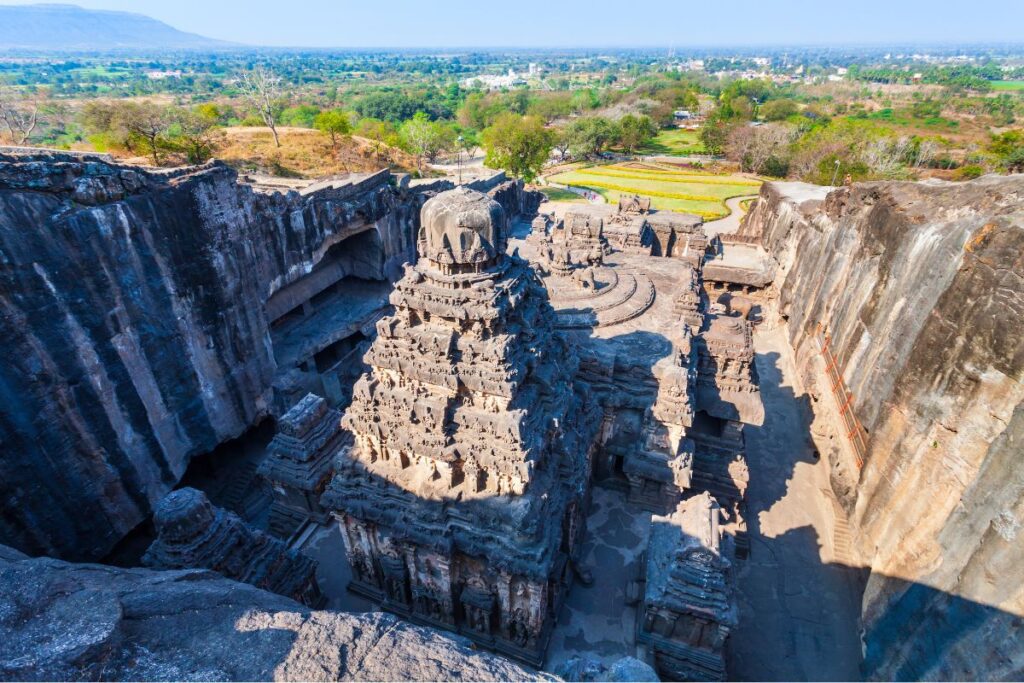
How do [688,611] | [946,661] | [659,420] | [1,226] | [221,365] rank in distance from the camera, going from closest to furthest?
[946,661]
[688,611]
[1,226]
[659,420]
[221,365]

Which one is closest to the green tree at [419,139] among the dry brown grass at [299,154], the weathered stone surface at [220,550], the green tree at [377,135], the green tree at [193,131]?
the green tree at [377,135]

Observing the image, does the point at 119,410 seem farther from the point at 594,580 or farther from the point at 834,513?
the point at 834,513

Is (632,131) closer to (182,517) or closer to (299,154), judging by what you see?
(299,154)

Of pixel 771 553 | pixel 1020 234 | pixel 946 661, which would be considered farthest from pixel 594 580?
pixel 1020 234

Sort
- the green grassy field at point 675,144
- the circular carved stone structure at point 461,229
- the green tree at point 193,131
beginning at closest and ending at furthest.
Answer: the circular carved stone structure at point 461,229
the green tree at point 193,131
the green grassy field at point 675,144

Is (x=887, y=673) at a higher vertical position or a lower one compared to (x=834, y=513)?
higher

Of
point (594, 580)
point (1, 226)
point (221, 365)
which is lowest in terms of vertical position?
point (594, 580)

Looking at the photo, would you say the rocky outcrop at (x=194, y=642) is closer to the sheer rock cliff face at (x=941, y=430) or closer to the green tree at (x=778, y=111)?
the sheer rock cliff face at (x=941, y=430)

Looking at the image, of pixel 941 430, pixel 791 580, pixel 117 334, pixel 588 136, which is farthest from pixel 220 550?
pixel 588 136
